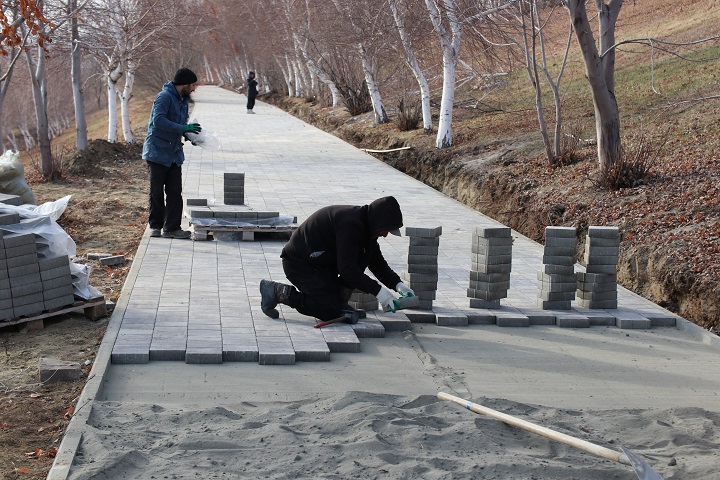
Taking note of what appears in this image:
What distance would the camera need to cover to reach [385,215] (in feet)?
21.6

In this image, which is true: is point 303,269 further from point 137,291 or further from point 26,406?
point 26,406

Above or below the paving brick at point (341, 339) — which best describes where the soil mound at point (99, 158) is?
above

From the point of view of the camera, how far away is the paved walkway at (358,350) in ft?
19.6

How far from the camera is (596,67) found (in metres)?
13.1

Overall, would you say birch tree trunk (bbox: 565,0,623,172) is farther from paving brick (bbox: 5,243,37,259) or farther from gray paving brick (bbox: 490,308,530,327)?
paving brick (bbox: 5,243,37,259)

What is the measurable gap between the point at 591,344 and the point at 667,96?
12.0m

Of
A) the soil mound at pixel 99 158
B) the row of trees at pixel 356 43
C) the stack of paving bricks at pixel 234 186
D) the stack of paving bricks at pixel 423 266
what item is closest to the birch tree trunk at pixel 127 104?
the row of trees at pixel 356 43

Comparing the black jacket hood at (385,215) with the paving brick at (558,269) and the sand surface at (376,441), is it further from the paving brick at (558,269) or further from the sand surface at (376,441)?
the paving brick at (558,269)

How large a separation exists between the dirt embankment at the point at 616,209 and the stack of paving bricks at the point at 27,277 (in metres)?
6.23

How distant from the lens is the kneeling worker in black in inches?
266

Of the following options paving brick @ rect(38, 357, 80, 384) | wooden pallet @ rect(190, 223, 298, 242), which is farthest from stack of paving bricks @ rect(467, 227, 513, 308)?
paving brick @ rect(38, 357, 80, 384)

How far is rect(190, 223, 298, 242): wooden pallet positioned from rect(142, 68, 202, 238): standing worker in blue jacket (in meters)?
0.18

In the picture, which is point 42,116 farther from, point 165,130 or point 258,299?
point 258,299

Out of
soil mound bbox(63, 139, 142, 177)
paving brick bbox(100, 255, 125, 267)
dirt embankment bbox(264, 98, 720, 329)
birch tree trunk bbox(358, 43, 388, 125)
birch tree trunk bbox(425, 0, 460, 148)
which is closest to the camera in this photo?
dirt embankment bbox(264, 98, 720, 329)
